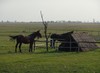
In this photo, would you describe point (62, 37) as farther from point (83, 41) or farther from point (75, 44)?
point (83, 41)

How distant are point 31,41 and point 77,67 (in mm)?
10793

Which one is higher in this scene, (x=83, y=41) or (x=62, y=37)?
(x=62, y=37)

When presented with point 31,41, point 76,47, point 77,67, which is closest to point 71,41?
point 76,47

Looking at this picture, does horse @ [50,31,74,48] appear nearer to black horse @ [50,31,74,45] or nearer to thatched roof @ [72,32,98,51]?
black horse @ [50,31,74,45]

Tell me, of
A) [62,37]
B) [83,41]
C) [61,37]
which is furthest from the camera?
[61,37]

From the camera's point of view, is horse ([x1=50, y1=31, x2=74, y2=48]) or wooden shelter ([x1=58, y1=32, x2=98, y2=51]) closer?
wooden shelter ([x1=58, y1=32, x2=98, y2=51])

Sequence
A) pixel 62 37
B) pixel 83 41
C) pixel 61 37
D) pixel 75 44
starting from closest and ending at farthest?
1. pixel 75 44
2. pixel 83 41
3. pixel 62 37
4. pixel 61 37

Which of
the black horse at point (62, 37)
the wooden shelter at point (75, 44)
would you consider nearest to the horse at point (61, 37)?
the black horse at point (62, 37)

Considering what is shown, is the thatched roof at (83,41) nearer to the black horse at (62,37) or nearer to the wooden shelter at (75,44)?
the wooden shelter at (75,44)

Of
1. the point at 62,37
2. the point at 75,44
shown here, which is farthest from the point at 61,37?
the point at 75,44

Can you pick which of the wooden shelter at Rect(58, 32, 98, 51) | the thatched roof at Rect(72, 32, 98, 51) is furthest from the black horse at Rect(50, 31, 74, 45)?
the thatched roof at Rect(72, 32, 98, 51)

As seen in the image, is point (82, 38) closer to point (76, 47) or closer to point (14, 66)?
point (76, 47)

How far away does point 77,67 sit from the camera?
1608cm

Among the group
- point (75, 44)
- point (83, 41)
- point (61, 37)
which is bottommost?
point (75, 44)
